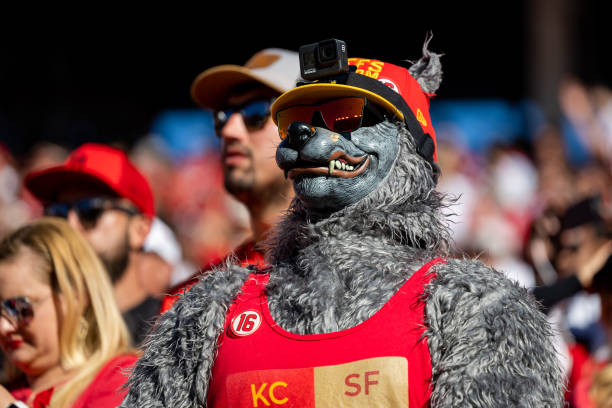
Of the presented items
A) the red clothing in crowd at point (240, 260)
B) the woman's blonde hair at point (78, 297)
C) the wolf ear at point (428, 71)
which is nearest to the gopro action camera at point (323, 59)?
the wolf ear at point (428, 71)

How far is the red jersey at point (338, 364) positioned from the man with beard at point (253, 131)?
48.4 inches

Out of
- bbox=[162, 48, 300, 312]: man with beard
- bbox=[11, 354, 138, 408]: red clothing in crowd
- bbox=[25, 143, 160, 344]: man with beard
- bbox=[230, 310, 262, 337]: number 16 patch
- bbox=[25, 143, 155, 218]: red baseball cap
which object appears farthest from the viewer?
bbox=[25, 143, 155, 218]: red baseball cap

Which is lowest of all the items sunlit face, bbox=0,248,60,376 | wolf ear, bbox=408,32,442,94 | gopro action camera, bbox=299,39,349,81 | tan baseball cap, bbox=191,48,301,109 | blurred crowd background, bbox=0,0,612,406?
blurred crowd background, bbox=0,0,612,406

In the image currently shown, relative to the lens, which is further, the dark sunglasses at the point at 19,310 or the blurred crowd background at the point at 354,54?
the blurred crowd background at the point at 354,54

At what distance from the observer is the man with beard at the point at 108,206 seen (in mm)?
4305

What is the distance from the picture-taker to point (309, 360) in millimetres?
2098

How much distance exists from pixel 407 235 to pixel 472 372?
44cm

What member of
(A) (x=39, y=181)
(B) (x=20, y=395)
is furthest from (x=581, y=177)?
(B) (x=20, y=395)

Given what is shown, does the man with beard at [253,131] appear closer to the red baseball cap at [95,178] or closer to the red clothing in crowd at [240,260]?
the red clothing in crowd at [240,260]

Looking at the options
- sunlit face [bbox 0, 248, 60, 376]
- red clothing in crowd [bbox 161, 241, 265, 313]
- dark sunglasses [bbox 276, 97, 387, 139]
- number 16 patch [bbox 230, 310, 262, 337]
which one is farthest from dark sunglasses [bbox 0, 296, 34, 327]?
dark sunglasses [bbox 276, 97, 387, 139]

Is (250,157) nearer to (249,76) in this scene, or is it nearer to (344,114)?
(249,76)

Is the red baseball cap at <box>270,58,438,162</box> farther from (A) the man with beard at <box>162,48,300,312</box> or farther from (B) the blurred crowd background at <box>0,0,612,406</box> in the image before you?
(B) the blurred crowd background at <box>0,0,612,406</box>

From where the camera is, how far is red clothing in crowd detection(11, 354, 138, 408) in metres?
2.89

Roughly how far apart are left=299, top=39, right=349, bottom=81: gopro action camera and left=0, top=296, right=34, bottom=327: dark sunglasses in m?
1.49
